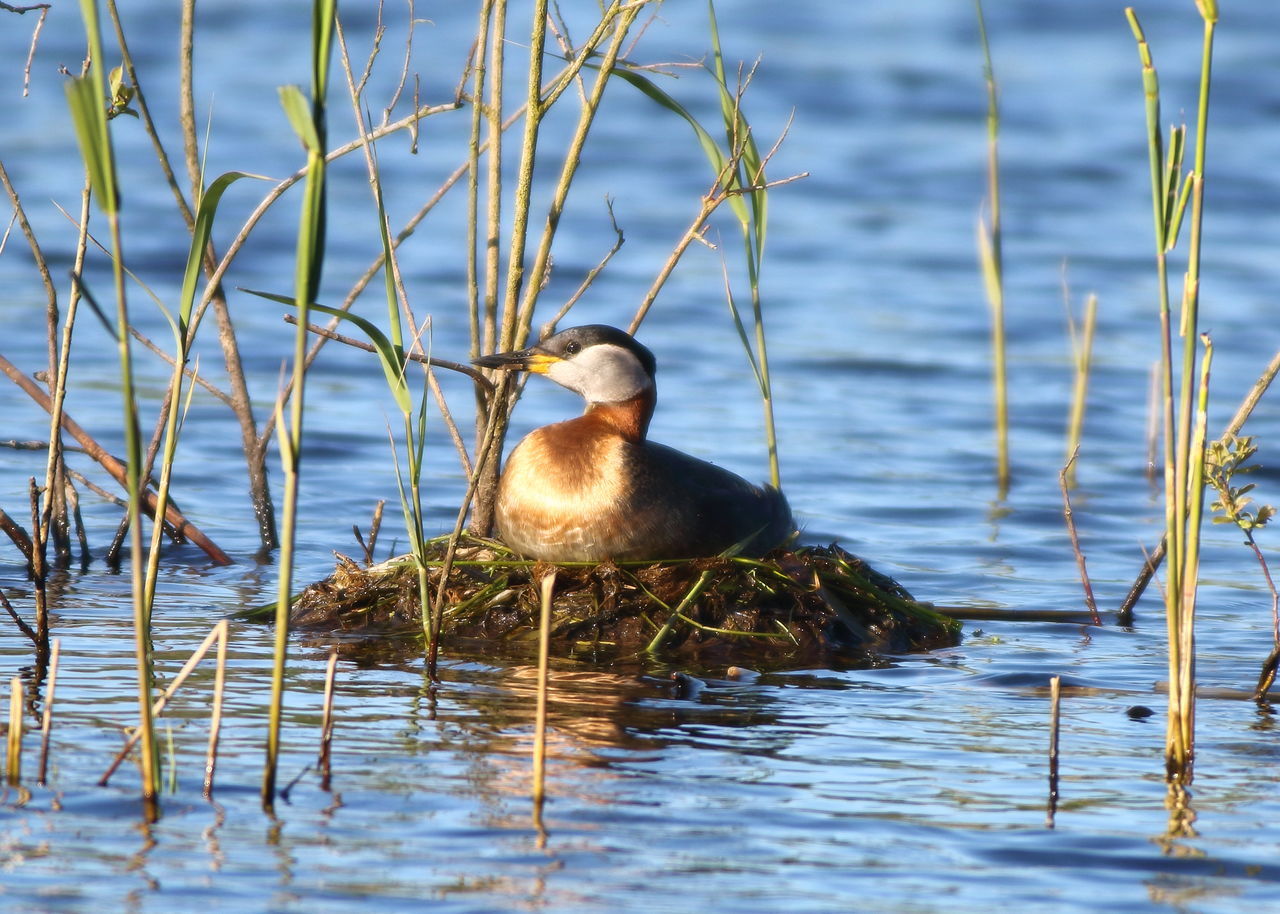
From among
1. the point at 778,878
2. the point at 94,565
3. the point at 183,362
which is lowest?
the point at 778,878

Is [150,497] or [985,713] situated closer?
[985,713]

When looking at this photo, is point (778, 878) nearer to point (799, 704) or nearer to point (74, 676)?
point (799, 704)

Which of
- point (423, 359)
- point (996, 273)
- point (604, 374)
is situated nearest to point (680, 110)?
point (604, 374)

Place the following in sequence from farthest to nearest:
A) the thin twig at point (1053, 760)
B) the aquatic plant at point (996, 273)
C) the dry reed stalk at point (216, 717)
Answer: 1. the aquatic plant at point (996, 273)
2. the thin twig at point (1053, 760)
3. the dry reed stalk at point (216, 717)

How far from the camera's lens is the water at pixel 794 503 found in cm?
411

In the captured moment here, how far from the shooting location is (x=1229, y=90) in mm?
20516

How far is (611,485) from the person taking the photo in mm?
6199

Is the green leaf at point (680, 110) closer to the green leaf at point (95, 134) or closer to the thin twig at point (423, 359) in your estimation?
the thin twig at point (423, 359)

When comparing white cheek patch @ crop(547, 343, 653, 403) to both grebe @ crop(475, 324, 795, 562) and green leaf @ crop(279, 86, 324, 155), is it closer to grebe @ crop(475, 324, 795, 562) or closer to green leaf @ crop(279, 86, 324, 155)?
grebe @ crop(475, 324, 795, 562)

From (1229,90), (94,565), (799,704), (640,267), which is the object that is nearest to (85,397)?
(94,565)

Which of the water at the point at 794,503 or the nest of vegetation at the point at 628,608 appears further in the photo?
the nest of vegetation at the point at 628,608

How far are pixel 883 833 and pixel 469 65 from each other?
10.2ft

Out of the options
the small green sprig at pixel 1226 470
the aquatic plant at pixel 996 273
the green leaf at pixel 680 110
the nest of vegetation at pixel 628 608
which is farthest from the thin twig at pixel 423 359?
the aquatic plant at pixel 996 273

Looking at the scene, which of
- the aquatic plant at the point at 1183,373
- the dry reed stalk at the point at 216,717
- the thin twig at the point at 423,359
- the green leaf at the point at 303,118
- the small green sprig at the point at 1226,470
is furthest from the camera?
the thin twig at the point at 423,359
